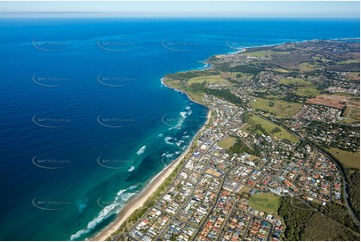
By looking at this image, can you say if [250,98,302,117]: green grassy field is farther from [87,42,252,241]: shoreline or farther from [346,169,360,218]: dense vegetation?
[87,42,252,241]: shoreline

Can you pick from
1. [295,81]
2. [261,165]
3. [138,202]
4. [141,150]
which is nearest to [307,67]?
[295,81]

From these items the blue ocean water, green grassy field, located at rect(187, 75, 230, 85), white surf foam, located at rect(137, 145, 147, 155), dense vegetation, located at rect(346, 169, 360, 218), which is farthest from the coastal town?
white surf foam, located at rect(137, 145, 147, 155)

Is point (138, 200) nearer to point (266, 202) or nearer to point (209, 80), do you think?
point (266, 202)

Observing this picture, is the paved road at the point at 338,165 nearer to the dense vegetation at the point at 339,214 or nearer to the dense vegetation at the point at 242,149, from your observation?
the dense vegetation at the point at 339,214

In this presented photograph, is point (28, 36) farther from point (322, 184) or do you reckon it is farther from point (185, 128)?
point (322, 184)

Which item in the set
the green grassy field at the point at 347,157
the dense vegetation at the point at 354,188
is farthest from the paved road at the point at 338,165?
the green grassy field at the point at 347,157

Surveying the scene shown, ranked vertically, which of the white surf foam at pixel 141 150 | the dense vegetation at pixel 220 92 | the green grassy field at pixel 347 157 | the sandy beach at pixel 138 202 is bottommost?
the dense vegetation at pixel 220 92
